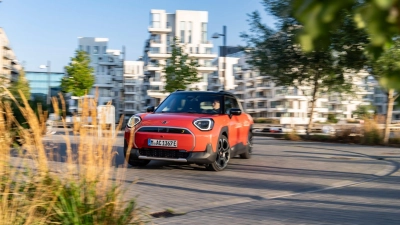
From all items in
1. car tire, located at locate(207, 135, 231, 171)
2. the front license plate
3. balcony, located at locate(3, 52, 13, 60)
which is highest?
balcony, located at locate(3, 52, 13, 60)

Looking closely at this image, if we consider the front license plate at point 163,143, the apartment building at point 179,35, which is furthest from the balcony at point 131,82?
the front license plate at point 163,143

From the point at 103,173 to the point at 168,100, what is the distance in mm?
6433

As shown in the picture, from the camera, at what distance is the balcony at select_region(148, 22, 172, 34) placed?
281 ft

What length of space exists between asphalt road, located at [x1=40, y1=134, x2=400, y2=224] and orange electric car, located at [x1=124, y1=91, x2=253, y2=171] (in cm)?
36

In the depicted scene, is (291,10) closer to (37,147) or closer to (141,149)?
(37,147)

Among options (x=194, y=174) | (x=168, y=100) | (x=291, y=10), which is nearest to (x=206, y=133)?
(x=194, y=174)

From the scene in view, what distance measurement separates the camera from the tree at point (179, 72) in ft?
108

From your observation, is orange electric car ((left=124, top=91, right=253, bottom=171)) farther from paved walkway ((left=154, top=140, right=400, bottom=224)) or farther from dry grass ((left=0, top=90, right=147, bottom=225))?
dry grass ((left=0, top=90, right=147, bottom=225))

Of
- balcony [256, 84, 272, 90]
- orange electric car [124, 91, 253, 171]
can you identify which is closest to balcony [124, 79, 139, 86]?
balcony [256, 84, 272, 90]

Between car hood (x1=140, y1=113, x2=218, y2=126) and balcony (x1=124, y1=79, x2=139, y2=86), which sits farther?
balcony (x1=124, y1=79, x2=139, y2=86)

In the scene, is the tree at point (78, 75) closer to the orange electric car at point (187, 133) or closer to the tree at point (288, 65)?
the tree at point (288, 65)

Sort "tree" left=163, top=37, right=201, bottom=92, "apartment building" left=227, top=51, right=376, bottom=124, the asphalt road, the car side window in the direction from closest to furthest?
the asphalt road → the car side window → "tree" left=163, top=37, right=201, bottom=92 → "apartment building" left=227, top=51, right=376, bottom=124

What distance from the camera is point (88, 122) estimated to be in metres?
4.69

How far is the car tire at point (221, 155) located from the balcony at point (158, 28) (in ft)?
252
